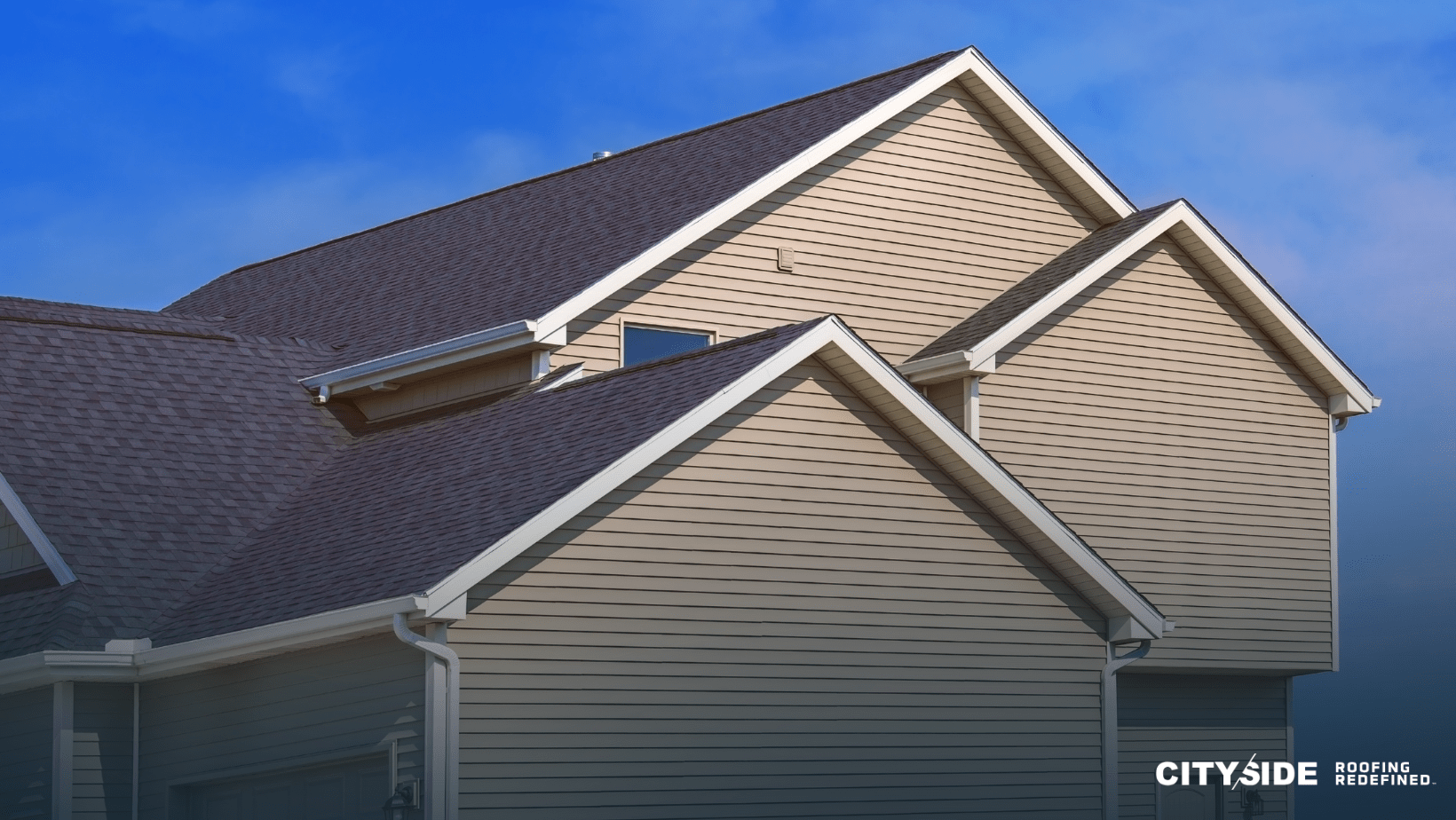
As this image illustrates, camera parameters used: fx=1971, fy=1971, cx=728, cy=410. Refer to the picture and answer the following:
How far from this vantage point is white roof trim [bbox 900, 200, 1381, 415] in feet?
66.3

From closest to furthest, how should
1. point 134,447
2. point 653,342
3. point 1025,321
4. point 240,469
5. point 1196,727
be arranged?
point 134,447
point 240,469
point 653,342
point 1025,321
point 1196,727

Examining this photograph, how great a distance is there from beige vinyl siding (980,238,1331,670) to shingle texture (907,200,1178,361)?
0.32 meters

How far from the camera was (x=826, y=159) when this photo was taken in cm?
2127

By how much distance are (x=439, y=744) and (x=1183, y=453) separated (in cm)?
1051

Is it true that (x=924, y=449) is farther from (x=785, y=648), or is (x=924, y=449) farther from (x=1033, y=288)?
(x=1033, y=288)

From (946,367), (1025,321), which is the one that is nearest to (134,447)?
(946,367)

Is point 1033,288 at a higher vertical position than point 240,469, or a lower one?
higher

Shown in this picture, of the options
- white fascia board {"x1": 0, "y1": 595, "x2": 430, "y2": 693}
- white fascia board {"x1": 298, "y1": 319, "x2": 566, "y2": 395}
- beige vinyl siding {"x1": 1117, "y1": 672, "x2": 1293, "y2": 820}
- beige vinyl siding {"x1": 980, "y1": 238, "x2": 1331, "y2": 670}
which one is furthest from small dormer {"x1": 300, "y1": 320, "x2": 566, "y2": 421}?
beige vinyl siding {"x1": 1117, "y1": 672, "x2": 1293, "y2": 820}

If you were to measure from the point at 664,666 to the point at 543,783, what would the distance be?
1.33 meters

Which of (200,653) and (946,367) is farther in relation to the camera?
(946,367)

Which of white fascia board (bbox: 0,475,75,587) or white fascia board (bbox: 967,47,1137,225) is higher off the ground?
white fascia board (bbox: 967,47,1137,225)

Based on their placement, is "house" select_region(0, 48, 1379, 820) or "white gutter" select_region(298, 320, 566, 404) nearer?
"house" select_region(0, 48, 1379, 820)

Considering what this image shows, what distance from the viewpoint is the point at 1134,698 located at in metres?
21.4

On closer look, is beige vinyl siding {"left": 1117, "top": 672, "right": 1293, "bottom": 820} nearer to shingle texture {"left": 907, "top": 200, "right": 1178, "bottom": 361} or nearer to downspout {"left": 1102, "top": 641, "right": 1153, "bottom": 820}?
shingle texture {"left": 907, "top": 200, "right": 1178, "bottom": 361}
